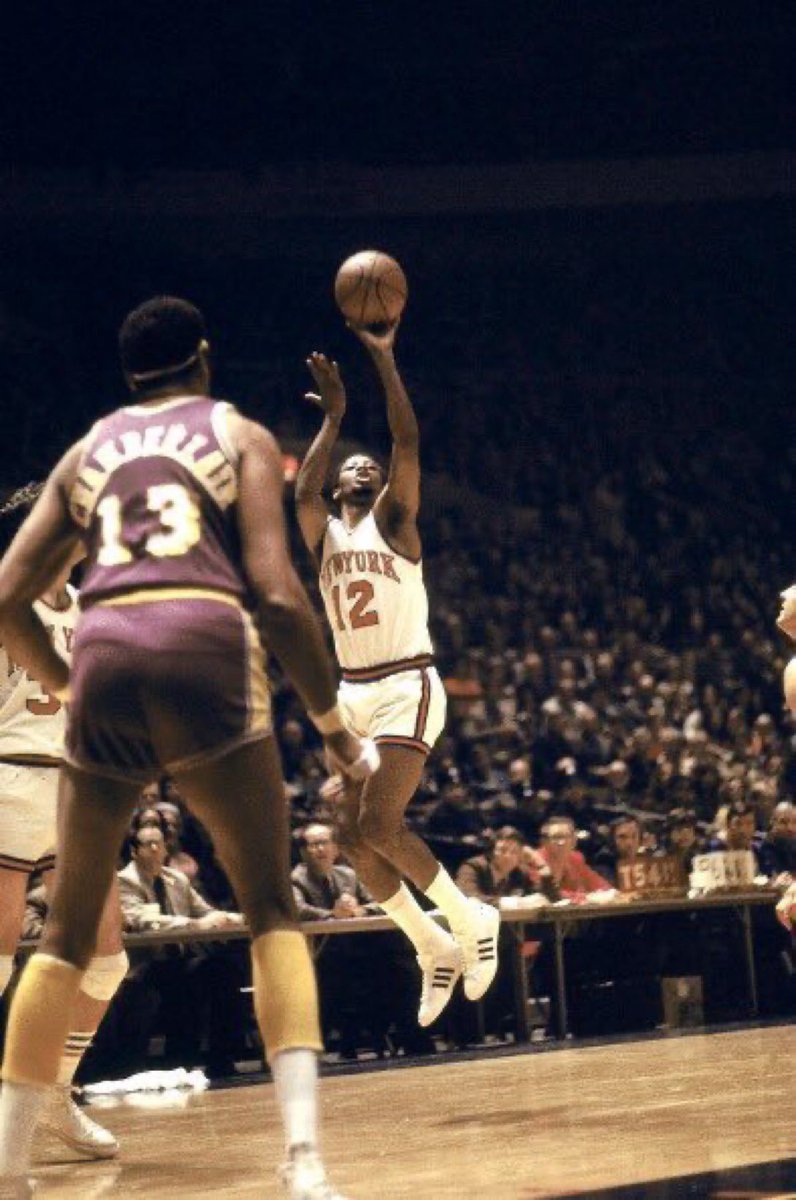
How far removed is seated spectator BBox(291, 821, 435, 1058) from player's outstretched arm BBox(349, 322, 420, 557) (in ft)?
11.7

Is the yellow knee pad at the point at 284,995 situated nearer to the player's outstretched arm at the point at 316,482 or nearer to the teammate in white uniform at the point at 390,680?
the teammate in white uniform at the point at 390,680

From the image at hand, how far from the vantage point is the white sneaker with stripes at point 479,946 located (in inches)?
296

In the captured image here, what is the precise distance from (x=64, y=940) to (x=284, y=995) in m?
0.47

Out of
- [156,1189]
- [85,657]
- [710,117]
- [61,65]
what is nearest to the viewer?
[85,657]

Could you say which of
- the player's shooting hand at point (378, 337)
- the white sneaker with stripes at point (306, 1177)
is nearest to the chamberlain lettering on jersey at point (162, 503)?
the white sneaker with stripes at point (306, 1177)

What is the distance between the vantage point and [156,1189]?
4762 mm

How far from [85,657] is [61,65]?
62.5ft

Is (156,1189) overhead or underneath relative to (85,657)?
underneath

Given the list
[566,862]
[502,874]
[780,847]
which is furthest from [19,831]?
[780,847]

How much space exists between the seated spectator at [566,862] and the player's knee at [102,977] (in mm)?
6090

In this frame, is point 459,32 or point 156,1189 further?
point 459,32

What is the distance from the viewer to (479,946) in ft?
24.8

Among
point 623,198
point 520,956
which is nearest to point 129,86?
point 623,198

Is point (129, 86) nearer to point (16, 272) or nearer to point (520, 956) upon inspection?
point (16, 272)
